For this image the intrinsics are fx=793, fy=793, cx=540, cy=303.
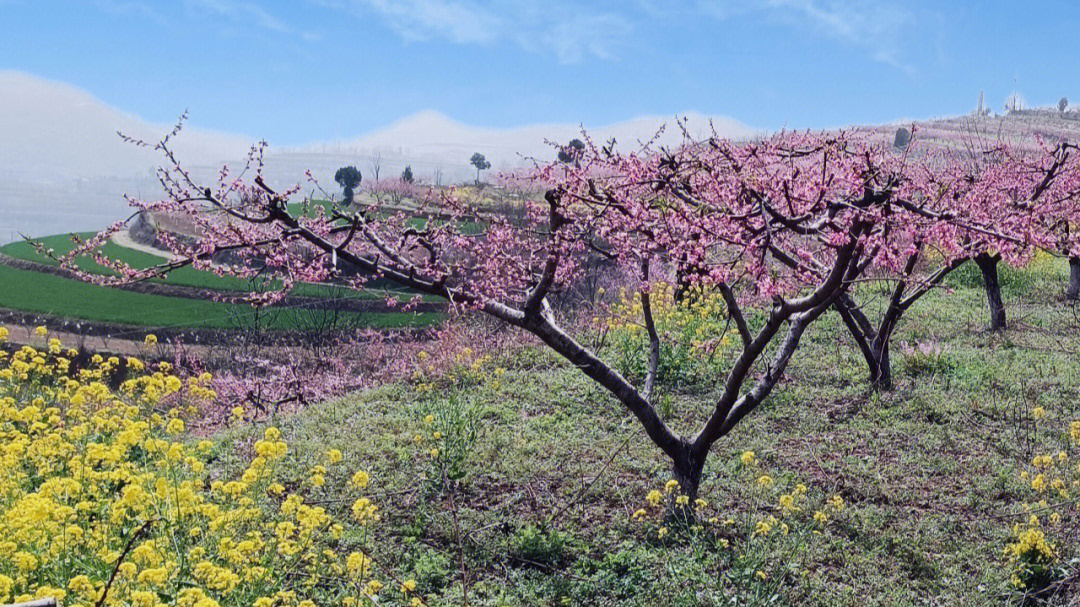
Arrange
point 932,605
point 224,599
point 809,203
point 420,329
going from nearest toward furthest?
1. point 224,599
2. point 932,605
3. point 809,203
4. point 420,329

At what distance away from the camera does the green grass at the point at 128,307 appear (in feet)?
107

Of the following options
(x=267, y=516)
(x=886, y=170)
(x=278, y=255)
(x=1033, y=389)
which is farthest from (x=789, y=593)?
(x=1033, y=389)

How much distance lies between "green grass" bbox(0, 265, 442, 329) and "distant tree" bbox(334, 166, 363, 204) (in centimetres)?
1900

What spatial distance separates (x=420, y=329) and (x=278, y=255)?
78.1 ft

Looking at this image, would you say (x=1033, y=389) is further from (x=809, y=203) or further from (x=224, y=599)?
(x=224, y=599)

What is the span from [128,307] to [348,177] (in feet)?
73.5

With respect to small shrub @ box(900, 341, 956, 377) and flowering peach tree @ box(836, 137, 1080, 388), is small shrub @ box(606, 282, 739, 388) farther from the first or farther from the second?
small shrub @ box(900, 341, 956, 377)

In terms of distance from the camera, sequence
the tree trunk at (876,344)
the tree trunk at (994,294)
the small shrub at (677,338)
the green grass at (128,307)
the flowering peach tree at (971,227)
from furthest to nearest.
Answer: the green grass at (128,307) < the tree trunk at (994,294) < the small shrub at (677,338) < the tree trunk at (876,344) < the flowering peach tree at (971,227)

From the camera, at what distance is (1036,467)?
8.09 metres

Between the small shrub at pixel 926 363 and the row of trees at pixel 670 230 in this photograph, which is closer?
the row of trees at pixel 670 230

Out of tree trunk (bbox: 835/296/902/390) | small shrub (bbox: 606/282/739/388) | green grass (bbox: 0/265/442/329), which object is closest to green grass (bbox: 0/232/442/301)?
green grass (bbox: 0/265/442/329)

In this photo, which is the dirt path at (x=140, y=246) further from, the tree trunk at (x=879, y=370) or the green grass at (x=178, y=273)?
the tree trunk at (x=879, y=370)

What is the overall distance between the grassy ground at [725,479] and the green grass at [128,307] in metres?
19.2

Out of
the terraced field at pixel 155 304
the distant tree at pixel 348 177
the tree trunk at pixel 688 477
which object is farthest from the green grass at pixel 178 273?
the tree trunk at pixel 688 477
